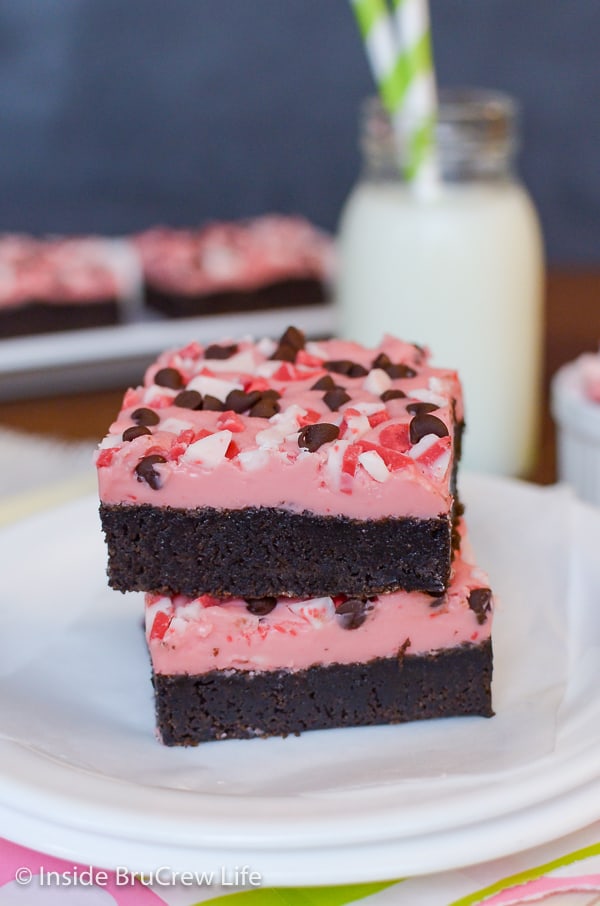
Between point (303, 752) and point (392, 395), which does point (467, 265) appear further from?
point (303, 752)

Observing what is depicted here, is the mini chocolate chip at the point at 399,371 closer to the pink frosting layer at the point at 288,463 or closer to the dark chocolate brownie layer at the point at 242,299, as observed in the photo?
the pink frosting layer at the point at 288,463

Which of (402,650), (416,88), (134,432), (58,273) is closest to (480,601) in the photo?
(402,650)

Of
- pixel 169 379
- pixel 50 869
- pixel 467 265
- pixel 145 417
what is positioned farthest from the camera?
pixel 467 265

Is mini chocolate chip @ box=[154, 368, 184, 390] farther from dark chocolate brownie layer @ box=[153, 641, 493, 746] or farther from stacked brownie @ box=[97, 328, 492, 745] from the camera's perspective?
dark chocolate brownie layer @ box=[153, 641, 493, 746]

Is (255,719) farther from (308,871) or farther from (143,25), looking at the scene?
(143,25)

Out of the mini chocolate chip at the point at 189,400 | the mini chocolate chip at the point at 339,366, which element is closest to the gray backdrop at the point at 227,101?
the mini chocolate chip at the point at 339,366

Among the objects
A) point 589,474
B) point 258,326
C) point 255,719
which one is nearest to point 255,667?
point 255,719

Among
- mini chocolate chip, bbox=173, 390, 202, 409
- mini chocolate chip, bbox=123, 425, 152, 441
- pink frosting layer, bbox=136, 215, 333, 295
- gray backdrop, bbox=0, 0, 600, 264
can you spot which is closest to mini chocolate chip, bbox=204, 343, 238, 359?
mini chocolate chip, bbox=173, 390, 202, 409
